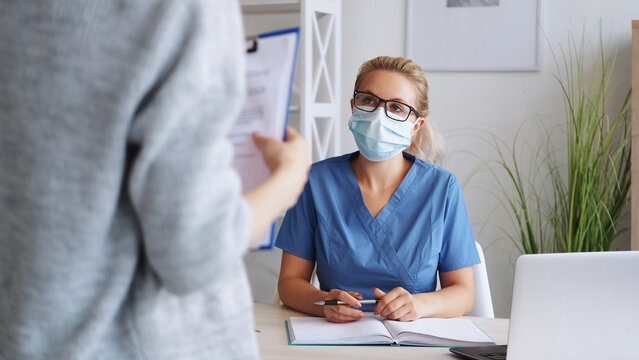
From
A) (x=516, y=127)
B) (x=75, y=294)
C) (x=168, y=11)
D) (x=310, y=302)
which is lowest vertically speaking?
(x=310, y=302)

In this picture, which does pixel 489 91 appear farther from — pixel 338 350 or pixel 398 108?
pixel 338 350

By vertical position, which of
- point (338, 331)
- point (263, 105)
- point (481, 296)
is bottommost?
point (481, 296)

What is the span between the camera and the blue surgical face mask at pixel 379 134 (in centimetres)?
183

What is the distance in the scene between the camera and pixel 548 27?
9.18 feet

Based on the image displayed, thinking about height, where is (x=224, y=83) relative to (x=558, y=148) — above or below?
above

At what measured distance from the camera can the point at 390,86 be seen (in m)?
1.87

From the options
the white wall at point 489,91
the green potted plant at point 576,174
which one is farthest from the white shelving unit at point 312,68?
the green potted plant at point 576,174

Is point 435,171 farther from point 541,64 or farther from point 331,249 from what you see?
point 541,64

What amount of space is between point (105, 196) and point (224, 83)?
0.51 ft

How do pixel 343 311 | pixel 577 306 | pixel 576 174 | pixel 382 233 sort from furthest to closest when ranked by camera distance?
pixel 576 174
pixel 382 233
pixel 343 311
pixel 577 306

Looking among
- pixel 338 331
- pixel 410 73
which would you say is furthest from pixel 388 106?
pixel 338 331

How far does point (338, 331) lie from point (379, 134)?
0.61 m

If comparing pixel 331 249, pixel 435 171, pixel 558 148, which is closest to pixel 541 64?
pixel 558 148

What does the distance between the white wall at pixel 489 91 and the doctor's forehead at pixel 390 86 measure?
1.09 m
